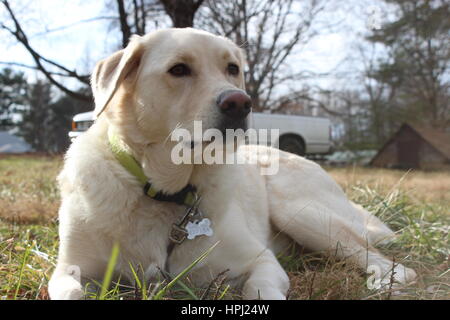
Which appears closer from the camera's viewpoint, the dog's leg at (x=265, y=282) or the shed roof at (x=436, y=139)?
the dog's leg at (x=265, y=282)

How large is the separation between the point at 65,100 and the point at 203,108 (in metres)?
20.9

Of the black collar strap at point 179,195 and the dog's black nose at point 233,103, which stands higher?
the dog's black nose at point 233,103

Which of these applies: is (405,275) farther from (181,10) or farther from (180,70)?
(181,10)

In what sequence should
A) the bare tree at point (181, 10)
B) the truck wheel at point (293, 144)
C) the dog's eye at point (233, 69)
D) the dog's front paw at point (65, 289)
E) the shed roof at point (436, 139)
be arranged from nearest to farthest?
the dog's front paw at point (65, 289), the dog's eye at point (233, 69), the bare tree at point (181, 10), the shed roof at point (436, 139), the truck wheel at point (293, 144)

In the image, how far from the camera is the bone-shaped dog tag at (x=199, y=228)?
5.65 feet

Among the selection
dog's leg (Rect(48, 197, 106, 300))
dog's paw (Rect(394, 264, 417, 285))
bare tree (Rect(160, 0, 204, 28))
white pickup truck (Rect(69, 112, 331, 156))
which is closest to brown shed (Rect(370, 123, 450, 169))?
white pickup truck (Rect(69, 112, 331, 156))

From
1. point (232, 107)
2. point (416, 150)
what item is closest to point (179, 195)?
point (232, 107)

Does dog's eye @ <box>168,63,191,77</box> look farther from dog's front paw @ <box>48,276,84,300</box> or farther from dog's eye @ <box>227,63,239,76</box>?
dog's front paw @ <box>48,276,84,300</box>

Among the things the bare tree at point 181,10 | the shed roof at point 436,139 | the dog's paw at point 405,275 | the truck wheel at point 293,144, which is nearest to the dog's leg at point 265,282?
the dog's paw at point 405,275

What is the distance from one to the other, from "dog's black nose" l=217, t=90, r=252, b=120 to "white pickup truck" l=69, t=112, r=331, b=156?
9.22 metres

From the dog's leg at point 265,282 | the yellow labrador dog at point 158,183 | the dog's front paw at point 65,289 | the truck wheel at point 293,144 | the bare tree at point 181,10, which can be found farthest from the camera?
the truck wheel at point 293,144

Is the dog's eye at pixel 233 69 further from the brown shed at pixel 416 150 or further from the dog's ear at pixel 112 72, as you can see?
the brown shed at pixel 416 150

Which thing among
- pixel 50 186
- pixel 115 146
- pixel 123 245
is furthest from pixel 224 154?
pixel 50 186
